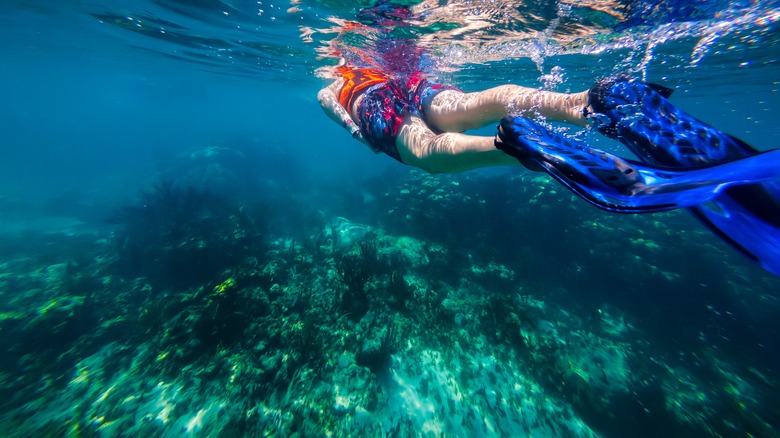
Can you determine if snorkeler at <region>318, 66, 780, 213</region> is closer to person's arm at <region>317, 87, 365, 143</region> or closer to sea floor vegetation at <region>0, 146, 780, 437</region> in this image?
person's arm at <region>317, 87, 365, 143</region>

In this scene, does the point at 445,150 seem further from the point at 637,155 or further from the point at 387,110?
the point at 637,155

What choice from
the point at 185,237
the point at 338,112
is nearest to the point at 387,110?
the point at 338,112

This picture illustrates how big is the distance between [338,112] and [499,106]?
2911mm

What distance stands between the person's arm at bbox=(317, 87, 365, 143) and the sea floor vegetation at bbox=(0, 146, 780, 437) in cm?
385

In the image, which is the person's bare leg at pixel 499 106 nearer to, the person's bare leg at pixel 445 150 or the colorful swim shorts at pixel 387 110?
the colorful swim shorts at pixel 387 110

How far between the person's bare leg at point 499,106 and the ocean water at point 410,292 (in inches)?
172

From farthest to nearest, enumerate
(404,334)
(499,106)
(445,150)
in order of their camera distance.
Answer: (404,334)
(499,106)
(445,150)

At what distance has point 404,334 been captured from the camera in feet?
19.5

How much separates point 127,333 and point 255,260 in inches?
119

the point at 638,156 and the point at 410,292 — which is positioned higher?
the point at 638,156

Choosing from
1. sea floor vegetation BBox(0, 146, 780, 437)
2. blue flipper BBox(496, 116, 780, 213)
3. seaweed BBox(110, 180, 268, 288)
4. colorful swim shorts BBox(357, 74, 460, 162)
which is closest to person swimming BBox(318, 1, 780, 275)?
blue flipper BBox(496, 116, 780, 213)

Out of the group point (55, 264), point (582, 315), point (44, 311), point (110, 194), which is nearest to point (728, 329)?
point (582, 315)

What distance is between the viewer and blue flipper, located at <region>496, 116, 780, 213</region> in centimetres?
163

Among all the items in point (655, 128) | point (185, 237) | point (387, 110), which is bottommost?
point (185, 237)
